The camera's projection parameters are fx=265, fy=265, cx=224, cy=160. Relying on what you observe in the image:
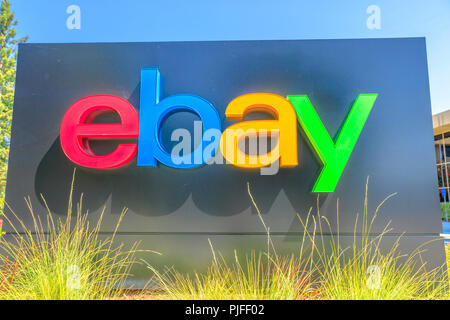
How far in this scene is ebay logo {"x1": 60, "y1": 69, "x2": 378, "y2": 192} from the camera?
3.21m

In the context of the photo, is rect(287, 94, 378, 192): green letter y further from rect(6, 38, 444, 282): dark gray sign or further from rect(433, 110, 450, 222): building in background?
rect(433, 110, 450, 222): building in background

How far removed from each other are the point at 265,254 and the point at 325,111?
6.48ft

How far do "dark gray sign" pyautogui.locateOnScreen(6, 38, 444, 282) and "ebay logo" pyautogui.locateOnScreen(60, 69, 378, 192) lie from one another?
178 mm

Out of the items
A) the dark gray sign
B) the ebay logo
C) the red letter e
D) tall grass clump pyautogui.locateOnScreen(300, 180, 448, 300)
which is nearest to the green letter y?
the ebay logo

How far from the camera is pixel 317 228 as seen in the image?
10.8ft

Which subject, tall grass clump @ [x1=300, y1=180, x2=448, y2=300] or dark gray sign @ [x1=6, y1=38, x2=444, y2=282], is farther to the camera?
dark gray sign @ [x1=6, y1=38, x2=444, y2=282]

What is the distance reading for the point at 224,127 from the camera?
3.46 metres

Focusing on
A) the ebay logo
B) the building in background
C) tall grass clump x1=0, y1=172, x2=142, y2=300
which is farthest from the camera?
the building in background

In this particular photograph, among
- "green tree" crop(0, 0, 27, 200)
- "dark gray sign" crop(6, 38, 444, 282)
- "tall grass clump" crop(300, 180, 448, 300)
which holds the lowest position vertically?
"tall grass clump" crop(300, 180, 448, 300)

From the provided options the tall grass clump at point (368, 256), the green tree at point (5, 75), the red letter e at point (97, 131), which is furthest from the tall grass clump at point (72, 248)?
the green tree at point (5, 75)

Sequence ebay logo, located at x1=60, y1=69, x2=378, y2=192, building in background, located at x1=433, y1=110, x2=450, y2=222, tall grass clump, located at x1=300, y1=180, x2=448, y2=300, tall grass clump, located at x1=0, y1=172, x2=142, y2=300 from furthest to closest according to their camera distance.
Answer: building in background, located at x1=433, y1=110, x2=450, y2=222 → ebay logo, located at x1=60, y1=69, x2=378, y2=192 → tall grass clump, located at x1=300, y1=180, x2=448, y2=300 → tall grass clump, located at x1=0, y1=172, x2=142, y2=300

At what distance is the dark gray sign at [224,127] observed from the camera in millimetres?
3295

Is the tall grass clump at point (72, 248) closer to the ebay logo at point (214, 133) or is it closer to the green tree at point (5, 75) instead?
the ebay logo at point (214, 133)
